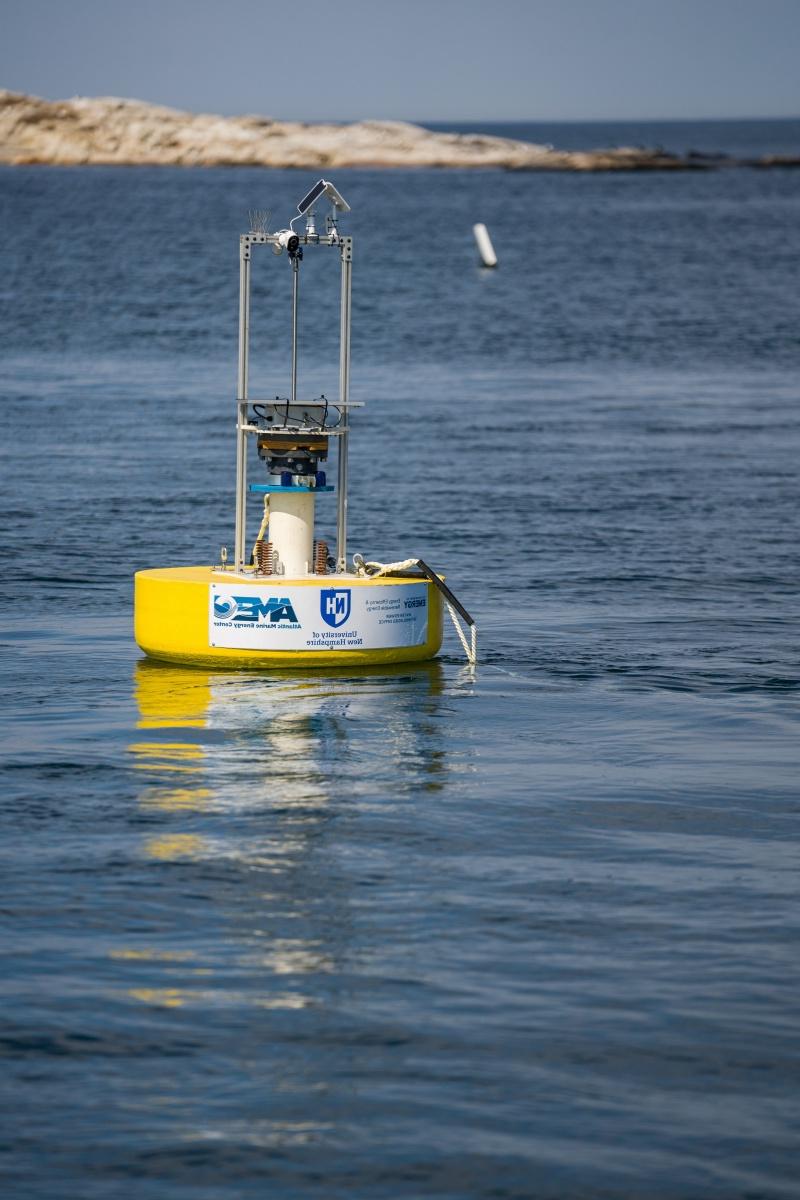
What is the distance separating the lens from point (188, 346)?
53906 millimetres

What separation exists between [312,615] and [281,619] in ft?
0.91

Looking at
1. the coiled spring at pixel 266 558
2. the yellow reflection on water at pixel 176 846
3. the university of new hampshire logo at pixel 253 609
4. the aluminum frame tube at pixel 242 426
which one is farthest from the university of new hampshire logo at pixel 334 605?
the yellow reflection on water at pixel 176 846

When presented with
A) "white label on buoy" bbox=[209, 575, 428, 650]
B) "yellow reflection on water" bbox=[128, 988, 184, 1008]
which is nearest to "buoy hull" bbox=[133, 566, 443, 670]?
"white label on buoy" bbox=[209, 575, 428, 650]

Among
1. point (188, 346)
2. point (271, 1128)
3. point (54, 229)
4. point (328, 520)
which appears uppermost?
point (54, 229)

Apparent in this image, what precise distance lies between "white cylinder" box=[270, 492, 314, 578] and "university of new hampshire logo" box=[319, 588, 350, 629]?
625 mm

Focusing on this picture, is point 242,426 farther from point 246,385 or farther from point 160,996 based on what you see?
point 160,996

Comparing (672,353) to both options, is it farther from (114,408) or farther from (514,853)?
(514,853)

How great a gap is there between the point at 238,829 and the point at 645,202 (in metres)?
143

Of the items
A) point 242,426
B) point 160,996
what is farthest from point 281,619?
point 160,996

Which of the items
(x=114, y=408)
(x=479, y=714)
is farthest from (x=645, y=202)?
(x=479, y=714)

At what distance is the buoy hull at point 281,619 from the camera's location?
18.1 meters

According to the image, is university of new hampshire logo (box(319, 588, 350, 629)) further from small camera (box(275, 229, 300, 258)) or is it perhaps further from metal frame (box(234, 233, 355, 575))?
small camera (box(275, 229, 300, 258))

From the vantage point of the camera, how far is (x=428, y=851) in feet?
45.4

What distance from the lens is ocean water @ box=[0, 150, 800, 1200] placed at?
991cm
